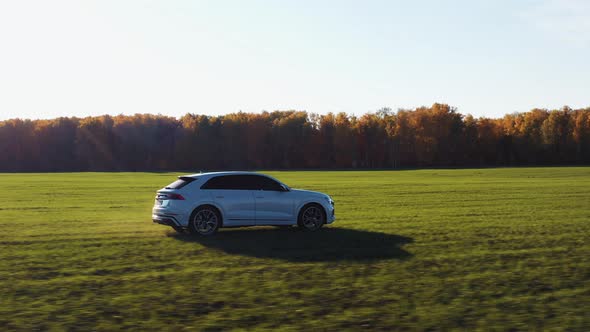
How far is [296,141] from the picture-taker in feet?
445

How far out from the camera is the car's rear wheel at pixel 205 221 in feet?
51.8

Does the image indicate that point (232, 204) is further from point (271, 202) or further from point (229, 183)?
point (271, 202)

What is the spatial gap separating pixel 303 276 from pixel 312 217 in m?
6.66

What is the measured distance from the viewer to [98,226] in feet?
60.0

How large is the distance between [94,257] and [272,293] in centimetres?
482

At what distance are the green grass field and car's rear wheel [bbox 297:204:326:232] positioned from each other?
401 mm

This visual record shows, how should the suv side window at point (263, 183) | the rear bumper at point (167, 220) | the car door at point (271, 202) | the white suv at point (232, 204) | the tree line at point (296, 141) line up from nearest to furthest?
the rear bumper at point (167, 220) < the white suv at point (232, 204) < the car door at point (271, 202) < the suv side window at point (263, 183) < the tree line at point (296, 141)

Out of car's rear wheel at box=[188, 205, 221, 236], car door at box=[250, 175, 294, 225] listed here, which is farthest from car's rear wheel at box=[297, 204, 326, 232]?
car's rear wheel at box=[188, 205, 221, 236]

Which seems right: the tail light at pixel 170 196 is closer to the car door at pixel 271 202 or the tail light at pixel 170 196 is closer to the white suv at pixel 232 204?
the white suv at pixel 232 204

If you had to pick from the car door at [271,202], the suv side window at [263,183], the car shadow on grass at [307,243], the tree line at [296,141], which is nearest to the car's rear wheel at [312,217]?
the car shadow on grass at [307,243]

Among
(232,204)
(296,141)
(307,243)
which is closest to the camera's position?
(307,243)

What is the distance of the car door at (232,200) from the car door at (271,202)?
0.19 meters

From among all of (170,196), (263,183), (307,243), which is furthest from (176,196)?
(307,243)

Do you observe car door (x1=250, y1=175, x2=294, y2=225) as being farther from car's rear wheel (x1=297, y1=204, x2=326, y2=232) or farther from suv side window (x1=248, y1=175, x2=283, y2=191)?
car's rear wheel (x1=297, y1=204, x2=326, y2=232)
